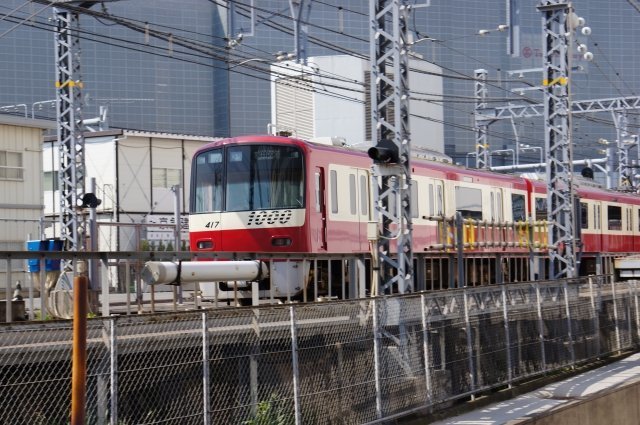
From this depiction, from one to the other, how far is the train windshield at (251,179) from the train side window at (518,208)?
35.6ft

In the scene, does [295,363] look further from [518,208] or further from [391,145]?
[518,208]

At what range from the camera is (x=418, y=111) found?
72500 millimetres

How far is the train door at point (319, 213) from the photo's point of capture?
69.6 ft

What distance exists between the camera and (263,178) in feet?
70.6

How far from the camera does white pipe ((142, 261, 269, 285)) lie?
1634cm

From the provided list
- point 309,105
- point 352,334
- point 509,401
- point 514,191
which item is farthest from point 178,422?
point 309,105

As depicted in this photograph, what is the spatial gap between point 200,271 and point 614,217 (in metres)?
23.6

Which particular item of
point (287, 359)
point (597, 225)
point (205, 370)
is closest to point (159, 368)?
point (205, 370)

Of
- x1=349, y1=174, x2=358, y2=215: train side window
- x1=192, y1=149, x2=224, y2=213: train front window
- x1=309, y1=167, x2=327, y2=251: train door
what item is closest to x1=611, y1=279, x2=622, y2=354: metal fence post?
x1=349, y1=174, x2=358, y2=215: train side window

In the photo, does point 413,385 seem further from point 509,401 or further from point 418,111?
point 418,111

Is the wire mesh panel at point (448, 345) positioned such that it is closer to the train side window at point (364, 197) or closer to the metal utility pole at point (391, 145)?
the metal utility pole at point (391, 145)

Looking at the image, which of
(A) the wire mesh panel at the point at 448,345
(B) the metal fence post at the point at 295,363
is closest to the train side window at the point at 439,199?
(A) the wire mesh panel at the point at 448,345

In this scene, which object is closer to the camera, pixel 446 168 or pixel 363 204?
pixel 363 204

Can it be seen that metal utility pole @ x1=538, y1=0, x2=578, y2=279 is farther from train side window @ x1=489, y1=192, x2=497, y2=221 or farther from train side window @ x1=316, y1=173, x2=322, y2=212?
train side window @ x1=316, y1=173, x2=322, y2=212
